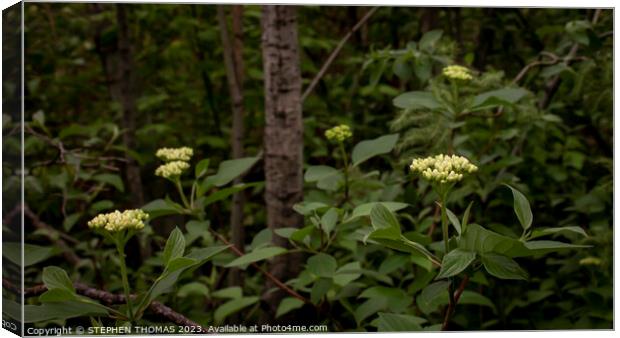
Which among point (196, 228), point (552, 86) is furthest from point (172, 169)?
point (552, 86)

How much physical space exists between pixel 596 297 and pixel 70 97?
1346 mm

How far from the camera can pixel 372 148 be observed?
1.21 meters

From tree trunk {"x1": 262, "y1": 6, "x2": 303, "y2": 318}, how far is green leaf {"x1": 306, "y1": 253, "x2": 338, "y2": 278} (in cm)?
24

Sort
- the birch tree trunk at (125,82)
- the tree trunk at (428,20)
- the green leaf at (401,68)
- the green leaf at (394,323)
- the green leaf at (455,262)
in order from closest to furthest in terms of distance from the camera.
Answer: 1. the green leaf at (455,262)
2. the green leaf at (394,323)
3. the green leaf at (401,68)
4. the birch tree trunk at (125,82)
5. the tree trunk at (428,20)

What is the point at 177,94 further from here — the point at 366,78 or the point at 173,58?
the point at 366,78

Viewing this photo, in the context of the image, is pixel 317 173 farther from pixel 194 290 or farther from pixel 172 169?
pixel 194 290

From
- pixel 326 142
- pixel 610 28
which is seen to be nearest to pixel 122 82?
pixel 326 142

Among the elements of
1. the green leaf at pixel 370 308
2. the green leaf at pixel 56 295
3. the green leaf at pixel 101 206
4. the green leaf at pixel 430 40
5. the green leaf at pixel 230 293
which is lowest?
A: the green leaf at pixel 230 293

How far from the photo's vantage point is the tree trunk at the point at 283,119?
1.35m

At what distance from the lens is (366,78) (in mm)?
1968

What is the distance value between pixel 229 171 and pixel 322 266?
20 centimetres

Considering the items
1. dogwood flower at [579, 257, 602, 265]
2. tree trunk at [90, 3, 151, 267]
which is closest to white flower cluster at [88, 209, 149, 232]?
tree trunk at [90, 3, 151, 267]

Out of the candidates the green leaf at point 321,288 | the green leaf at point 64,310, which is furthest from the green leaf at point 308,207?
the green leaf at point 64,310

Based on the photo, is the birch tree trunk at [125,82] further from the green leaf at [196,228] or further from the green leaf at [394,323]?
the green leaf at [394,323]
